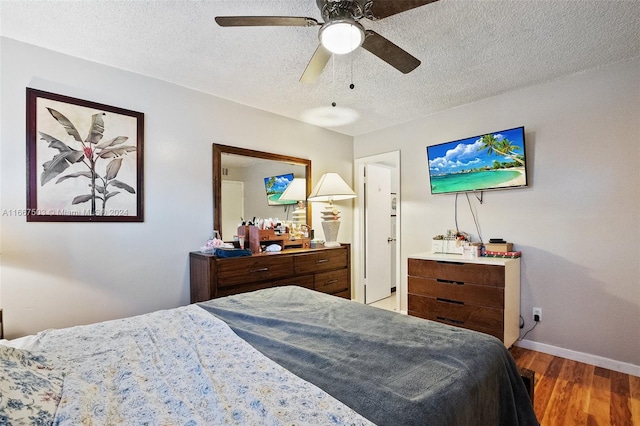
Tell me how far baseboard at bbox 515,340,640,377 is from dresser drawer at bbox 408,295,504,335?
607mm

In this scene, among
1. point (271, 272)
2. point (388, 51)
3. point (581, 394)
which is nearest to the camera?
point (388, 51)

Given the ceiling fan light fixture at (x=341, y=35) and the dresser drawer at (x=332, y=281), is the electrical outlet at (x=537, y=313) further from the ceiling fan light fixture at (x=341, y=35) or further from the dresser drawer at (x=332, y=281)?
the ceiling fan light fixture at (x=341, y=35)

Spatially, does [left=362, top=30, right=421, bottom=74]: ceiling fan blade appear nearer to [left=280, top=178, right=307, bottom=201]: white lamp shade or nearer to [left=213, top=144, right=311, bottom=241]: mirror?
[left=213, top=144, right=311, bottom=241]: mirror

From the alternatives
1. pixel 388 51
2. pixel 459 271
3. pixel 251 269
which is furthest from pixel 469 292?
pixel 388 51

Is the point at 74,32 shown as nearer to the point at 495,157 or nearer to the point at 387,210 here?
the point at 495,157

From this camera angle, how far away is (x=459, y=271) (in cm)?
273

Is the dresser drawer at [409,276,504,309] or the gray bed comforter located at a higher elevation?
the gray bed comforter

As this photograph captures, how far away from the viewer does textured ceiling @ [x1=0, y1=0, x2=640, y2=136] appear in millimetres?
1758

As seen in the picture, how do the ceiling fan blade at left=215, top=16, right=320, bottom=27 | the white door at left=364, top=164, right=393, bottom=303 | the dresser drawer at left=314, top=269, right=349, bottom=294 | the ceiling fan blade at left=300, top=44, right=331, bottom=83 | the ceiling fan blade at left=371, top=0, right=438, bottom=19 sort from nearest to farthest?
the ceiling fan blade at left=371, top=0, right=438, bottom=19 < the ceiling fan blade at left=215, top=16, right=320, bottom=27 < the ceiling fan blade at left=300, top=44, right=331, bottom=83 < the dresser drawer at left=314, top=269, right=349, bottom=294 < the white door at left=364, top=164, right=393, bottom=303

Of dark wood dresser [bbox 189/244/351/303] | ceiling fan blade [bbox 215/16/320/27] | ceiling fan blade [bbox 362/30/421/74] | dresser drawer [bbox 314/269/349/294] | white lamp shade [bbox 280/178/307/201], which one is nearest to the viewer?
ceiling fan blade [bbox 215/16/320/27]

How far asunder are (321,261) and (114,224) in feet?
6.33

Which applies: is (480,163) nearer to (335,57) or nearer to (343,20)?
(335,57)

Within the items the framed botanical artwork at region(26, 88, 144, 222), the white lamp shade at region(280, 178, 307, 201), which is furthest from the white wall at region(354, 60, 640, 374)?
the framed botanical artwork at region(26, 88, 144, 222)

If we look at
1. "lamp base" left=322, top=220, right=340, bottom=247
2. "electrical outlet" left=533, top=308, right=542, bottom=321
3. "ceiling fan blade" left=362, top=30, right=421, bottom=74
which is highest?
"ceiling fan blade" left=362, top=30, right=421, bottom=74
